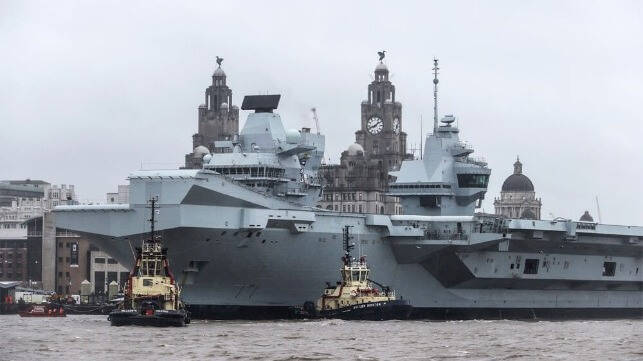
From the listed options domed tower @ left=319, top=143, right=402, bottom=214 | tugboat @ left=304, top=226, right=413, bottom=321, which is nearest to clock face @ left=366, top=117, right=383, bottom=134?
domed tower @ left=319, top=143, right=402, bottom=214

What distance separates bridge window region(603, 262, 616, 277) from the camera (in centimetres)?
6906

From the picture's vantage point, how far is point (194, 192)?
54.4 metres

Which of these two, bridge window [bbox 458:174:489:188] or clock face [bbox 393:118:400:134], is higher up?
clock face [bbox 393:118:400:134]

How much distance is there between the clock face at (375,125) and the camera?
424 ft

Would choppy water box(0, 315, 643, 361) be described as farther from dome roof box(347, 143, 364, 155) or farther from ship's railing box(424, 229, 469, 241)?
dome roof box(347, 143, 364, 155)

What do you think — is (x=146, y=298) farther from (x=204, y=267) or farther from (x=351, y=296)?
(x=351, y=296)

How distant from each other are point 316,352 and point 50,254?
60653 millimetres

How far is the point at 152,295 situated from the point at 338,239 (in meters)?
10.8

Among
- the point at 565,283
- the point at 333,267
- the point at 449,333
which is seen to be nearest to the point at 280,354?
the point at 449,333

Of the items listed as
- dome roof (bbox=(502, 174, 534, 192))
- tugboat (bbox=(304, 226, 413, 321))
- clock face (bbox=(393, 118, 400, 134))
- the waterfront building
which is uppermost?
clock face (bbox=(393, 118, 400, 134))

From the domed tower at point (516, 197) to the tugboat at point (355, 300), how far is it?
9841cm

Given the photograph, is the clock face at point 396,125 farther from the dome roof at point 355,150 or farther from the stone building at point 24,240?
the stone building at point 24,240

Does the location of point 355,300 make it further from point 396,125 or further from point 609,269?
point 396,125

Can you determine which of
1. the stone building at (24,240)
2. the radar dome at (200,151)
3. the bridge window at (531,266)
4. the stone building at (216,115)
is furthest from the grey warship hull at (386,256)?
the stone building at (216,115)
